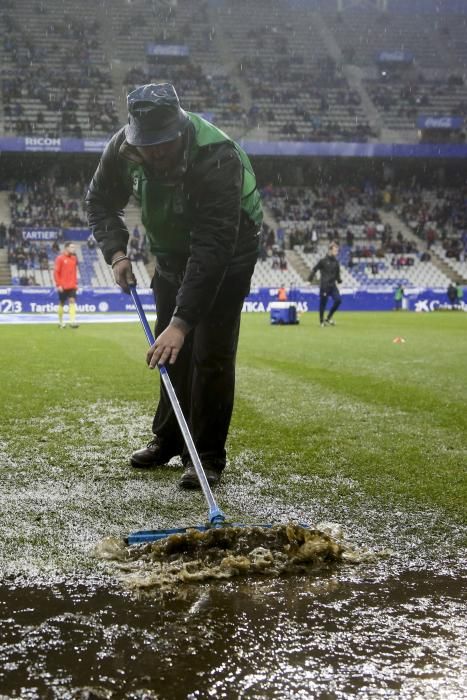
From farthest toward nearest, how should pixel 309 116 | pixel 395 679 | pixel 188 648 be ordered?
pixel 309 116 → pixel 188 648 → pixel 395 679

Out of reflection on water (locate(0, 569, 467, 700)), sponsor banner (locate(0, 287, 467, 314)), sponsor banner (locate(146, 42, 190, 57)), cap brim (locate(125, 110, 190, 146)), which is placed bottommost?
sponsor banner (locate(0, 287, 467, 314))

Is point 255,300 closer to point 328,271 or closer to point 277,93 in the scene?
point 328,271

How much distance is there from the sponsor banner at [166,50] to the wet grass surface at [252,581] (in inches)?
1711

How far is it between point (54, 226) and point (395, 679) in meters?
37.8

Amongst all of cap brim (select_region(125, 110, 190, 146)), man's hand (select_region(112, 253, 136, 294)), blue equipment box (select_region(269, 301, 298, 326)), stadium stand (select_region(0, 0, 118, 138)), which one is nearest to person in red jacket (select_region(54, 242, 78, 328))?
blue equipment box (select_region(269, 301, 298, 326))

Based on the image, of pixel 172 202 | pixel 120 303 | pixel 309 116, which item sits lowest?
pixel 120 303

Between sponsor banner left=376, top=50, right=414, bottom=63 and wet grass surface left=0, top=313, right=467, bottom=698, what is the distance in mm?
46055

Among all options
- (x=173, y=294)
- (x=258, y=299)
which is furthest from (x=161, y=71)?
(x=173, y=294)

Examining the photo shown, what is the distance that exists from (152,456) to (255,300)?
1031 inches

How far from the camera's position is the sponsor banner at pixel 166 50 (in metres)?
46.7

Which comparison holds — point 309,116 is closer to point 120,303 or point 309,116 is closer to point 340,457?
point 120,303

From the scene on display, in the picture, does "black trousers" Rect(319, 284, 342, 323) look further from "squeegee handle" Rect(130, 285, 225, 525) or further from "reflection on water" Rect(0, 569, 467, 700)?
"reflection on water" Rect(0, 569, 467, 700)

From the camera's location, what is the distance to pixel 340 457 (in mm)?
4453

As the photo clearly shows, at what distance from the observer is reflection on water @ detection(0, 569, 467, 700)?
5.90 ft
